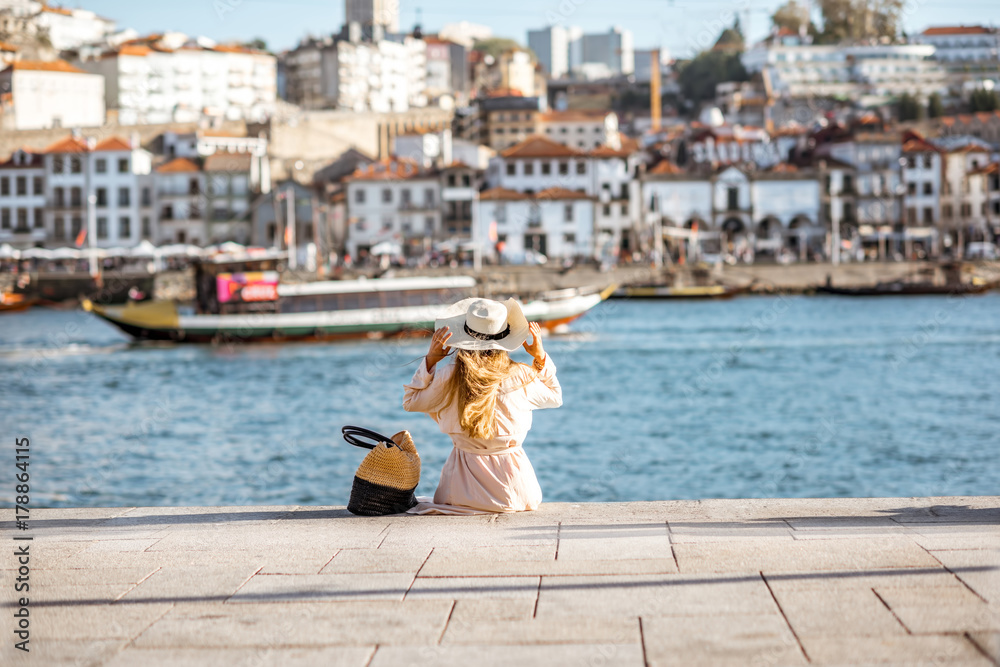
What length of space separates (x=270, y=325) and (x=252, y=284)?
1.54 metres

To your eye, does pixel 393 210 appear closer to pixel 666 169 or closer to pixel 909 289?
pixel 666 169

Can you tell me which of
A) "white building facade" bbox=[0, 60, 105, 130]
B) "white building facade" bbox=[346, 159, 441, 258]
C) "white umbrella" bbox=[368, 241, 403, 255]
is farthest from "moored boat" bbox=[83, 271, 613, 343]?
"white building facade" bbox=[0, 60, 105, 130]

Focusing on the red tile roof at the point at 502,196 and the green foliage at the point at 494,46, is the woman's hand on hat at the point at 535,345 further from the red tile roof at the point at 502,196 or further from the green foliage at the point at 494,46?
the green foliage at the point at 494,46

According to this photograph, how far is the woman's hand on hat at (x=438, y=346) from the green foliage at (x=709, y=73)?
12075 centimetres

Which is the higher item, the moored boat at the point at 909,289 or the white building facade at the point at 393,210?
the white building facade at the point at 393,210

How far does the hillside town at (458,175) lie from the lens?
72312mm

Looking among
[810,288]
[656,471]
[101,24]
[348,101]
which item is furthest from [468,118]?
[656,471]

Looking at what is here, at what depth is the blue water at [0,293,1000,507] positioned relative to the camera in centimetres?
1669

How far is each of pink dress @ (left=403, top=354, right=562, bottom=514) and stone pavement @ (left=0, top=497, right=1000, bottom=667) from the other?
0.15 m

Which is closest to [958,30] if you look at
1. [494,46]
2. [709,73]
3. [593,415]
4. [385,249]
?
[709,73]

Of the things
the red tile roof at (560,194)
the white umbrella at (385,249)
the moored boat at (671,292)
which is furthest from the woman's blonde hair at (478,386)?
the red tile roof at (560,194)

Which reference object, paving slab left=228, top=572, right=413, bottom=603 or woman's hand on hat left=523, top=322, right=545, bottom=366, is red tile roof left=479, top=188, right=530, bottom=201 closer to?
woman's hand on hat left=523, top=322, right=545, bottom=366

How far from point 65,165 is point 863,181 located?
50036mm

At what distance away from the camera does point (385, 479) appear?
6.69 m
